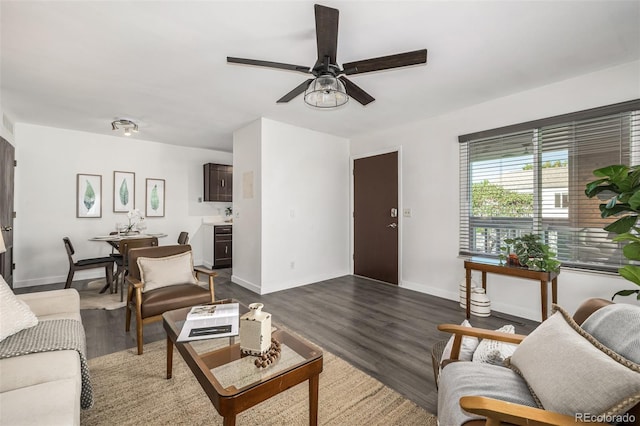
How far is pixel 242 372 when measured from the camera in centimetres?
142

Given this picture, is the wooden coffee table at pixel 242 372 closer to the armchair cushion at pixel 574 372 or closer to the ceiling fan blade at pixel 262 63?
the armchair cushion at pixel 574 372

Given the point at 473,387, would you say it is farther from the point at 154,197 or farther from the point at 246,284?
the point at 154,197

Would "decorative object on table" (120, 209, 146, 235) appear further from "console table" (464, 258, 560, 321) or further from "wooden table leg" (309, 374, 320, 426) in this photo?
"console table" (464, 258, 560, 321)

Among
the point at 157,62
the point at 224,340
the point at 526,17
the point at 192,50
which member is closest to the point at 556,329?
the point at 224,340

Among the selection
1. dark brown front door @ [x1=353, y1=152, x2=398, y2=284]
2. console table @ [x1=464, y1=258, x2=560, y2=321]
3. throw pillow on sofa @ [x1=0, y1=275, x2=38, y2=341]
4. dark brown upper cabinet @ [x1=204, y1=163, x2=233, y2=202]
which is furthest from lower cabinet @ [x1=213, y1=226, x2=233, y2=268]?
console table @ [x1=464, y1=258, x2=560, y2=321]

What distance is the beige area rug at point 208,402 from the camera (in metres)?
1.66

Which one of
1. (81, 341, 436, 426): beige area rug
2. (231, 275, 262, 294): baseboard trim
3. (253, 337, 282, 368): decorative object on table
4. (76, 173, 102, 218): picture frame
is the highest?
(76, 173, 102, 218): picture frame

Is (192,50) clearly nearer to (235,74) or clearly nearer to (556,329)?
(235,74)

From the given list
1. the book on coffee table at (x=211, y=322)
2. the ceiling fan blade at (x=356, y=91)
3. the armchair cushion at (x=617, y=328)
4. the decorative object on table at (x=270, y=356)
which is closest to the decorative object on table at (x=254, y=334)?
the decorative object on table at (x=270, y=356)

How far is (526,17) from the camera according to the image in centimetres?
A: 196

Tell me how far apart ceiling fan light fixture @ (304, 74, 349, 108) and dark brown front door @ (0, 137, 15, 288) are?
401 cm

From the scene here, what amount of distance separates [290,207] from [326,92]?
8.43 ft

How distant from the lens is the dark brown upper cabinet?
6.10 m

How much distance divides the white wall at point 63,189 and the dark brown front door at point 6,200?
46 cm
